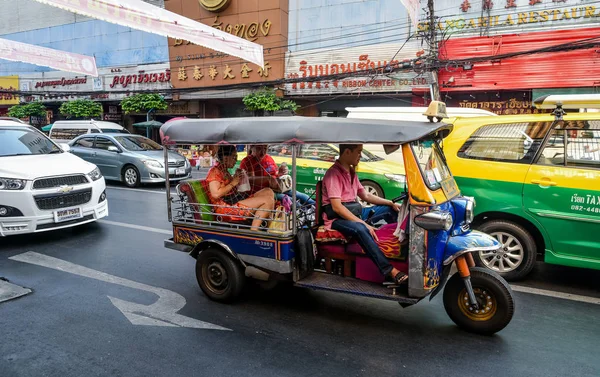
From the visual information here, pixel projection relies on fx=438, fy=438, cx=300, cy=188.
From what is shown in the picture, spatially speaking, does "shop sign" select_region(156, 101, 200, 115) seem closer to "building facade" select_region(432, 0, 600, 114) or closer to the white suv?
"building facade" select_region(432, 0, 600, 114)

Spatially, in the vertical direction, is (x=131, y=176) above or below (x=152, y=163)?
below

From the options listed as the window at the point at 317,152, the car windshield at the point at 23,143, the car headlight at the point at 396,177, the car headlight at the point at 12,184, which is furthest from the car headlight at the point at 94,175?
the car headlight at the point at 396,177

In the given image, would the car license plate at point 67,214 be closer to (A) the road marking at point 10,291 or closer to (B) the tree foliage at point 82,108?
(A) the road marking at point 10,291

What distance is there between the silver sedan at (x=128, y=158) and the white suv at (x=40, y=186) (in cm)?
441

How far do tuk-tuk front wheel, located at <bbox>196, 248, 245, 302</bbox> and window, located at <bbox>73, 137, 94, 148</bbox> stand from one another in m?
→ 10.1

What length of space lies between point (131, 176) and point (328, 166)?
6297 millimetres

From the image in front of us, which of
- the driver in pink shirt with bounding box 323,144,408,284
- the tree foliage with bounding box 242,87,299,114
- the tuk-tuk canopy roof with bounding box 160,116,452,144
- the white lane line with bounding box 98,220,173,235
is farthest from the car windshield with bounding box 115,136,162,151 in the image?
the driver in pink shirt with bounding box 323,144,408,284

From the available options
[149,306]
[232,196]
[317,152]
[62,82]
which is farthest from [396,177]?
[62,82]

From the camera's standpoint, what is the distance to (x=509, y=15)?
54.3 ft

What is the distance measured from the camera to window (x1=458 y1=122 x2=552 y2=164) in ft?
16.6

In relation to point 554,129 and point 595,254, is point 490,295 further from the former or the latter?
point 554,129

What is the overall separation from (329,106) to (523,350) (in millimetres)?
18732

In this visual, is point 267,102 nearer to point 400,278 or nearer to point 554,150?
point 554,150

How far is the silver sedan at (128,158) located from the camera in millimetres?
12070
